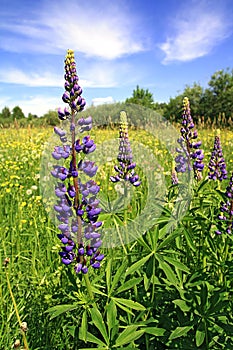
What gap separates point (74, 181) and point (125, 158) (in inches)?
21.0

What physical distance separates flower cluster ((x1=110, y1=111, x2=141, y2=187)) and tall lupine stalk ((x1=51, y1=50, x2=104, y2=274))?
1.40 ft

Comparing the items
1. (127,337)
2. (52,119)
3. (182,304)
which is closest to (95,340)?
(127,337)

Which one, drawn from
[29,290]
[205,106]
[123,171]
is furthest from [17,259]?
[205,106]

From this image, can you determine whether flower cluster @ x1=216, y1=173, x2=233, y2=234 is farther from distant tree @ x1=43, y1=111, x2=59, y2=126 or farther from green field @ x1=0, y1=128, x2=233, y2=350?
distant tree @ x1=43, y1=111, x2=59, y2=126

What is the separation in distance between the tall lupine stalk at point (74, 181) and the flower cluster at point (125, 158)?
426 millimetres

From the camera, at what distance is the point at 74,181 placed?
4.68 ft

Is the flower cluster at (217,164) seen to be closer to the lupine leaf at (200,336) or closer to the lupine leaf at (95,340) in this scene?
the lupine leaf at (200,336)

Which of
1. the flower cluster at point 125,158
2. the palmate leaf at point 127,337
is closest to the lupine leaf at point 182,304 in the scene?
the palmate leaf at point 127,337

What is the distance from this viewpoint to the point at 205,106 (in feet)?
88.7

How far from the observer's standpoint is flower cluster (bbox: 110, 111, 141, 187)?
1.86 meters

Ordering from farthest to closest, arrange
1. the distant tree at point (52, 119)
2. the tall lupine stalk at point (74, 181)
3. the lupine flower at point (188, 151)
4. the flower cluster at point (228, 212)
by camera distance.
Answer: the distant tree at point (52, 119), the lupine flower at point (188, 151), the flower cluster at point (228, 212), the tall lupine stalk at point (74, 181)

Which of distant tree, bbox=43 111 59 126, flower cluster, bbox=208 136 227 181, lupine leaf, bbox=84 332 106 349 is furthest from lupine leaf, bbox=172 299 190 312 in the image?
distant tree, bbox=43 111 59 126

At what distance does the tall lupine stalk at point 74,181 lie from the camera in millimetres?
1417

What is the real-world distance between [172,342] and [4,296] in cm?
112
